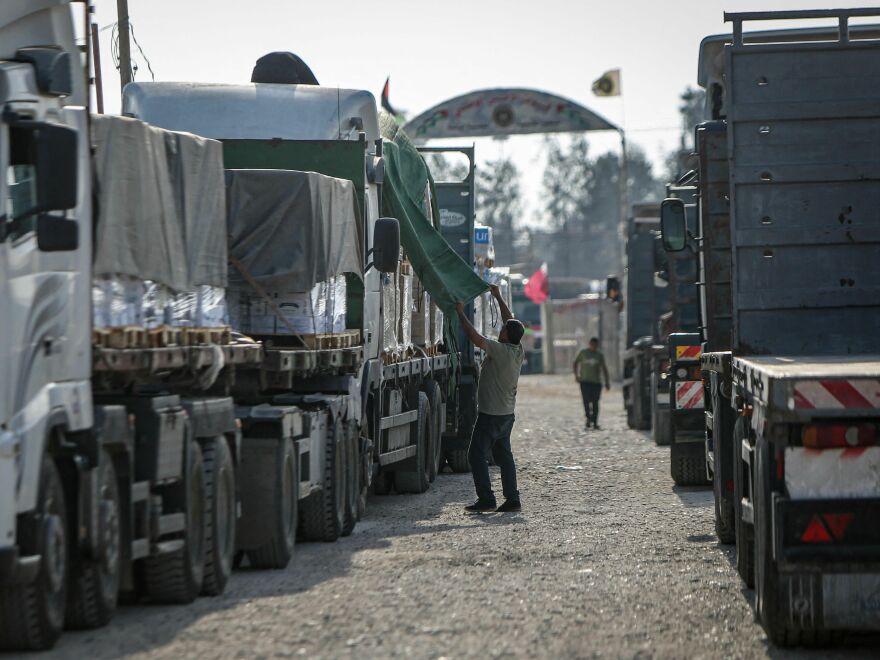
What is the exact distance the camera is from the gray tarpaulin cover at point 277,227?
1231 centimetres

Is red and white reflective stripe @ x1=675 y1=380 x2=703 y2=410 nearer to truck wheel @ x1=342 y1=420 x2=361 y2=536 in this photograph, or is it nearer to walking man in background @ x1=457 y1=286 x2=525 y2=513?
walking man in background @ x1=457 y1=286 x2=525 y2=513

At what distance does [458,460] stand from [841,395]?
46.4 ft

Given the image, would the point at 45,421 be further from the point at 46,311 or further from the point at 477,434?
the point at 477,434

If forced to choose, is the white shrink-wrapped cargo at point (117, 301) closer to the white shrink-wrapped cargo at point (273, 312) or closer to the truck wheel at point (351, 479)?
the white shrink-wrapped cargo at point (273, 312)

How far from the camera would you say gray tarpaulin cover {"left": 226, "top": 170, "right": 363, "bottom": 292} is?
12312 millimetres

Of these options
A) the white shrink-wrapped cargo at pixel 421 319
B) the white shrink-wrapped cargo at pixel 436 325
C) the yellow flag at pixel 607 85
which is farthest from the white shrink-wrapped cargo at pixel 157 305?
the yellow flag at pixel 607 85

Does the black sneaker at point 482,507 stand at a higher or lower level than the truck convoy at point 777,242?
lower

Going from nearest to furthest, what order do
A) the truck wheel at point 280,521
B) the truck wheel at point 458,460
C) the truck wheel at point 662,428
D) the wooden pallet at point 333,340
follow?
1. the truck wheel at point 280,521
2. the wooden pallet at point 333,340
3. the truck wheel at point 458,460
4. the truck wheel at point 662,428

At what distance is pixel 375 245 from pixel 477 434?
2382mm

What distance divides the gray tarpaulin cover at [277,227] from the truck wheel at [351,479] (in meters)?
2.01

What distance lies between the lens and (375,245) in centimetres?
1438

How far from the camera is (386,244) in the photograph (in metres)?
14.2

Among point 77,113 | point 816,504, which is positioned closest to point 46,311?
point 77,113

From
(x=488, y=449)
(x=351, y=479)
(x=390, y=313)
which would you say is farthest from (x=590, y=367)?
(x=351, y=479)
